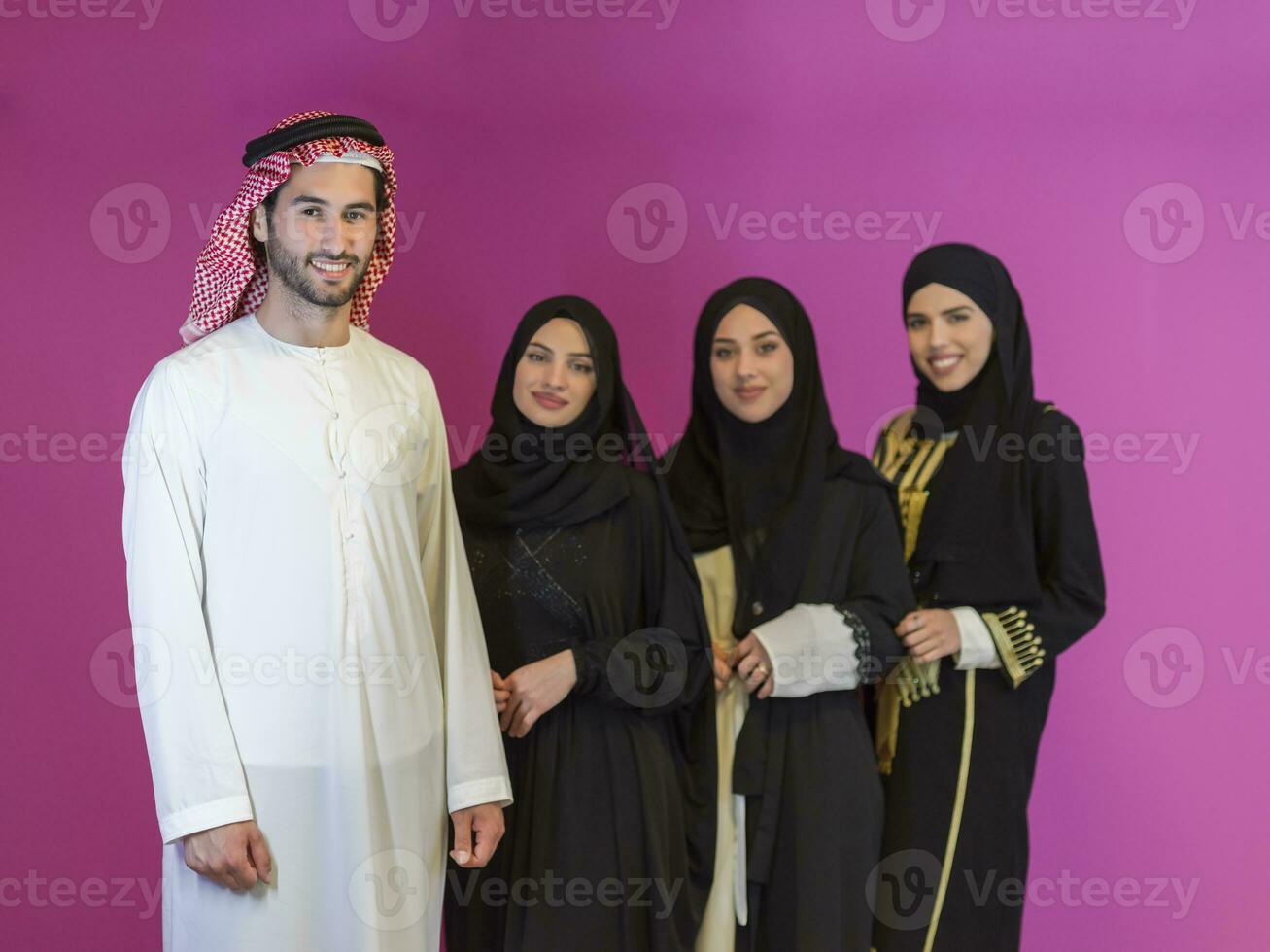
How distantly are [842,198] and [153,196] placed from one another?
6.16 feet

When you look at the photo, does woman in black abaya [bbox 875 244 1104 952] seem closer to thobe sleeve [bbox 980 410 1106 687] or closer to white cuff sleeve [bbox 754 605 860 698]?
thobe sleeve [bbox 980 410 1106 687]

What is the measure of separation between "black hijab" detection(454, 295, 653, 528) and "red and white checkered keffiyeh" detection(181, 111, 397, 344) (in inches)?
18.1

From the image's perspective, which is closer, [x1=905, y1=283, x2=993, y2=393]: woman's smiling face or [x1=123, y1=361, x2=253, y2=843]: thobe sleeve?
[x1=123, y1=361, x2=253, y2=843]: thobe sleeve

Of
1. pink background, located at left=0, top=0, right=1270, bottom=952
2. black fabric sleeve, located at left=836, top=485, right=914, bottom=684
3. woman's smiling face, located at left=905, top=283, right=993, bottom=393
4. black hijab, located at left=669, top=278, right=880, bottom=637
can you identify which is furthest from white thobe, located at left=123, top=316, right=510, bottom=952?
pink background, located at left=0, top=0, right=1270, bottom=952

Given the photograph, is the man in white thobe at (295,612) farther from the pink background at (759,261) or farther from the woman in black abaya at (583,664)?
the pink background at (759,261)

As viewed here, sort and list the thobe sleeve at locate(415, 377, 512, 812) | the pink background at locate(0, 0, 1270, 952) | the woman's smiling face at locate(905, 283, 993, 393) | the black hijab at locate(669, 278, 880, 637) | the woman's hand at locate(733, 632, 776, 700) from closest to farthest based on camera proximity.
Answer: the thobe sleeve at locate(415, 377, 512, 812) < the woman's hand at locate(733, 632, 776, 700) < the black hijab at locate(669, 278, 880, 637) < the woman's smiling face at locate(905, 283, 993, 393) < the pink background at locate(0, 0, 1270, 952)

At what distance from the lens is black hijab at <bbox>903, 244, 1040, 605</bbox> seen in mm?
2775

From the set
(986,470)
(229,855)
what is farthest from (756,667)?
(229,855)

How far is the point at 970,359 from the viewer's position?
9.33 feet

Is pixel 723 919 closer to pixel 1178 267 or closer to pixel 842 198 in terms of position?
pixel 842 198

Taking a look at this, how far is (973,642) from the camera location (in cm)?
271

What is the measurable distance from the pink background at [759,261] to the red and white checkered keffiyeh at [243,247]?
1.24 m

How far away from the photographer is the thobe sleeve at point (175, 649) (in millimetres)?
2002

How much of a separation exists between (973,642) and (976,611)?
8cm
